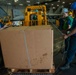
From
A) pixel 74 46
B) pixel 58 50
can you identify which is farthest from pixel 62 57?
pixel 74 46

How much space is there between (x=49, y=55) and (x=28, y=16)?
12.1 ft

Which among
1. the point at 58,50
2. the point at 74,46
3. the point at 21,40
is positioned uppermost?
the point at 21,40

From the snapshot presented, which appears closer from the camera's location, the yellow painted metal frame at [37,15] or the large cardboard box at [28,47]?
the large cardboard box at [28,47]

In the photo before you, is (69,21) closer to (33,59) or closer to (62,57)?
(62,57)

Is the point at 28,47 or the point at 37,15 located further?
the point at 37,15

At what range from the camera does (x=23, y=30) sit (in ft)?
Result: 11.2

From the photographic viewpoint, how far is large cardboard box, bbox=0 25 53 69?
11.1ft

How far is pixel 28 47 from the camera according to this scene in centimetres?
343

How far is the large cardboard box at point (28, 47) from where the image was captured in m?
3.38

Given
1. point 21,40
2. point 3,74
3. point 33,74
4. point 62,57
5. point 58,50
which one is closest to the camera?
point 21,40

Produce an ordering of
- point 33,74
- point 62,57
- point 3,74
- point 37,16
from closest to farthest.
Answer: point 33,74, point 3,74, point 62,57, point 37,16

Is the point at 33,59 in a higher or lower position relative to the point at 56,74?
higher

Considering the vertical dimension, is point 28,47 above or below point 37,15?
below

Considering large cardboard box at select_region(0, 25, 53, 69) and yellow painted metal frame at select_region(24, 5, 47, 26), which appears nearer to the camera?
large cardboard box at select_region(0, 25, 53, 69)
